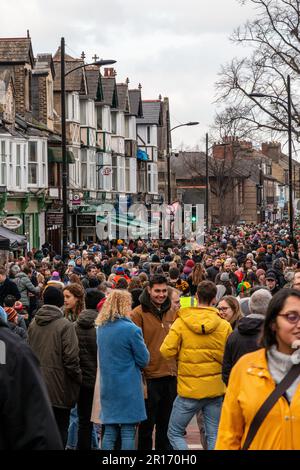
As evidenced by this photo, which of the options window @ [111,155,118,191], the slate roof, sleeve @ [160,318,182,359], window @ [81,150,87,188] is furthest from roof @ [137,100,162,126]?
sleeve @ [160,318,182,359]

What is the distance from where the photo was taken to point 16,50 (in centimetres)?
4597

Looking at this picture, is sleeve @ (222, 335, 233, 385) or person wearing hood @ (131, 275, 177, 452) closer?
sleeve @ (222, 335, 233, 385)

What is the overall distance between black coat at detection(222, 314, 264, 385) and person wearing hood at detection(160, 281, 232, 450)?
61 cm

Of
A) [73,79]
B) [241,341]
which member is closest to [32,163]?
[73,79]

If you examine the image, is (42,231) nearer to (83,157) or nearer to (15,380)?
(83,157)

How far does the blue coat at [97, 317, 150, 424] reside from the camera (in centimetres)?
948

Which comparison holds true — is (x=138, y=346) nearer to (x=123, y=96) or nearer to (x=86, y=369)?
(x=86, y=369)

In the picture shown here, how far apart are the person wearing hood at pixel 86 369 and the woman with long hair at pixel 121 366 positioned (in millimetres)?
729

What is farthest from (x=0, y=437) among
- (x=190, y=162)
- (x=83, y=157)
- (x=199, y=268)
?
(x=190, y=162)

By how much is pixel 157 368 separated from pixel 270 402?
533 cm

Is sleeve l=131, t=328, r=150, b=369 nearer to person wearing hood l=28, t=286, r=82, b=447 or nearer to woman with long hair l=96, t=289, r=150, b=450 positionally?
woman with long hair l=96, t=289, r=150, b=450

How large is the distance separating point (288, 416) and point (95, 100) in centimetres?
5517

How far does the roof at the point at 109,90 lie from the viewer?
62.7 metres

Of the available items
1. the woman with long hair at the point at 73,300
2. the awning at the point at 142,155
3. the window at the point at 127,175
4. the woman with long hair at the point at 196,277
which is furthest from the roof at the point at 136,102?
the woman with long hair at the point at 73,300
